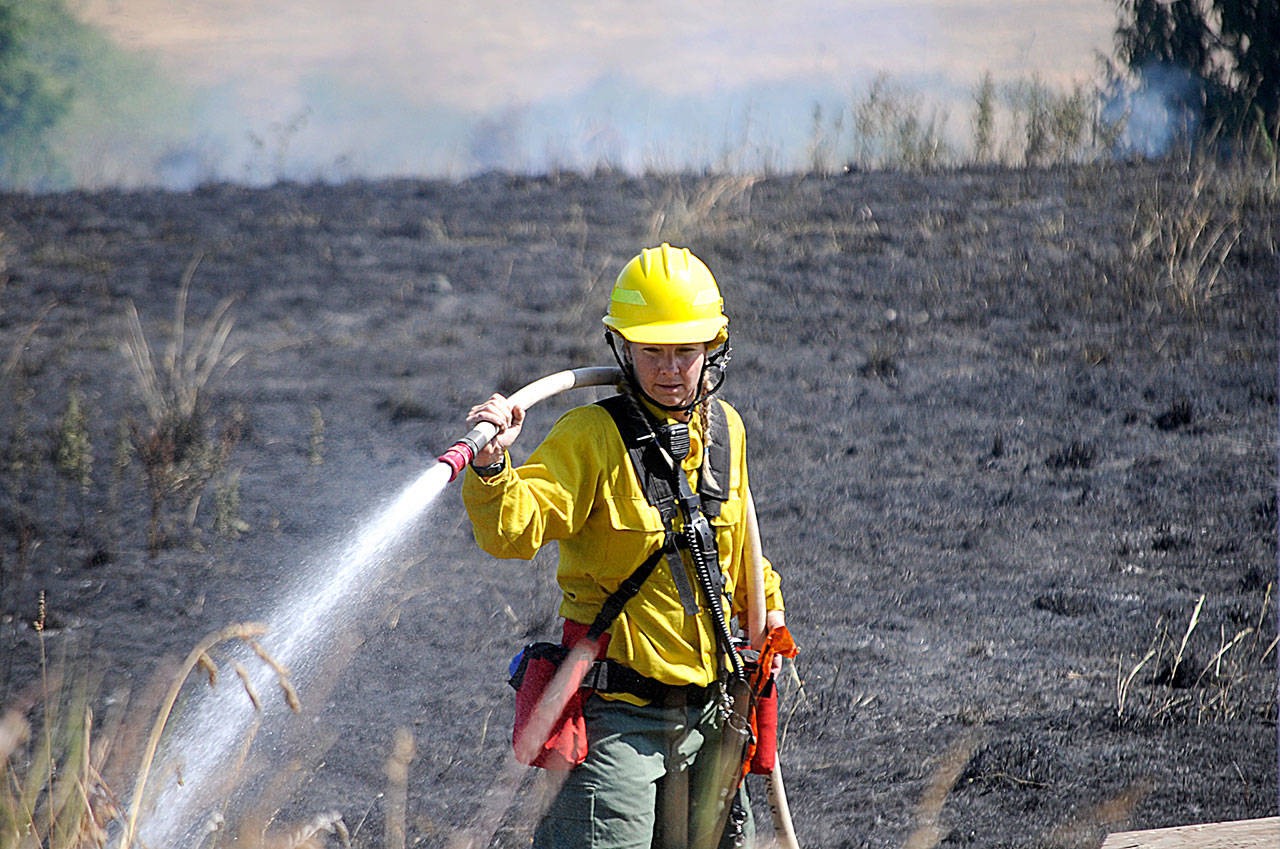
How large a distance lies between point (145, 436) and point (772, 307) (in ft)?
15.1

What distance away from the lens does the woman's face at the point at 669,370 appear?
2457 mm

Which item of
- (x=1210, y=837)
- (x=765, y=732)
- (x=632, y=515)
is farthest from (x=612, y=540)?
(x=1210, y=837)

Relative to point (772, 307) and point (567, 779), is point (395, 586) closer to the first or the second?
point (567, 779)

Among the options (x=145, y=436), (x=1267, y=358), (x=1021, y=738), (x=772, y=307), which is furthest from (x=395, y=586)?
(x=1267, y=358)

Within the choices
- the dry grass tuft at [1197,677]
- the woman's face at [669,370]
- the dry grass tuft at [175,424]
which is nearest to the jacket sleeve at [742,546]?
the woman's face at [669,370]

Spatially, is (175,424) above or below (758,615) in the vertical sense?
below

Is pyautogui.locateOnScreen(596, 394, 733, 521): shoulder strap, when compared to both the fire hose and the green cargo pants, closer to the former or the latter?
the fire hose

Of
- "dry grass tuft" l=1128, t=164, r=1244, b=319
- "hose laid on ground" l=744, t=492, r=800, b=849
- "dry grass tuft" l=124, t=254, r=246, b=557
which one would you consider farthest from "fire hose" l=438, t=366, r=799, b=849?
"dry grass tuft" l=1128, t=164, r=1244, b=319

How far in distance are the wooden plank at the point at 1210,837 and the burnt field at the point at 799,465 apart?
0.74 metres

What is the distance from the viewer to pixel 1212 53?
1268cm

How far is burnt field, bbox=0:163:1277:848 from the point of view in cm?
414

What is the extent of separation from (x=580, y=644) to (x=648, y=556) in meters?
0.23

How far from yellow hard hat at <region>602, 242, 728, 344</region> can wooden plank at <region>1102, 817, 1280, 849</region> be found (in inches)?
61.6

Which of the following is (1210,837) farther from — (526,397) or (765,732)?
(526,397)
